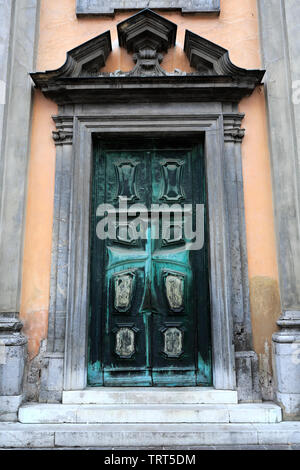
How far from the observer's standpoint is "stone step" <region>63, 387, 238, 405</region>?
11.4ft

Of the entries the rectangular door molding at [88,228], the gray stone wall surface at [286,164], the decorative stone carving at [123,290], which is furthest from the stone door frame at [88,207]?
the gray stone wall surface at [286,164]

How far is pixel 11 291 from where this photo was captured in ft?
11.9

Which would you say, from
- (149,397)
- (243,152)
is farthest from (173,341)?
(243,152)

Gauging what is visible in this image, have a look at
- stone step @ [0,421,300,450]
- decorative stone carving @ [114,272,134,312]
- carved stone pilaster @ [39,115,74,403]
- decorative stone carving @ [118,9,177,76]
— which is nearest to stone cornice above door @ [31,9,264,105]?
decorative stone carving @ [118,9,177,76]

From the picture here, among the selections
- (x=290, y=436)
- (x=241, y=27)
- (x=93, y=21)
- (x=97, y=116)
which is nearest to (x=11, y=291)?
(x=97, y=116)

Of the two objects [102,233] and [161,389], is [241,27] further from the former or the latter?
[161,389]

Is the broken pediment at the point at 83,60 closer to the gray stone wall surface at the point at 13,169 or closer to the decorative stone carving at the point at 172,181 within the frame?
the gray stone wall surface at the point at 13,169

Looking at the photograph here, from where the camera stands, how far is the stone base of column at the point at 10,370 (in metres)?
3.38

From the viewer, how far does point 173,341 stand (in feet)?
12.5

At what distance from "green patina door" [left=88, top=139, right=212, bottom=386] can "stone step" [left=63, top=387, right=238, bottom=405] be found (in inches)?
8.7

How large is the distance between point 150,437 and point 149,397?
402mm

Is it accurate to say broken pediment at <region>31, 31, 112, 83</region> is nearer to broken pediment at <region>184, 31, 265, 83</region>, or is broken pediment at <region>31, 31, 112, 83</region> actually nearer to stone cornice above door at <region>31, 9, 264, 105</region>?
stone cornice above door at <region>31, 9, 264, 105</region>

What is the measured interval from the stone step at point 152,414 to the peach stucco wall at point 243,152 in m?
0.55
